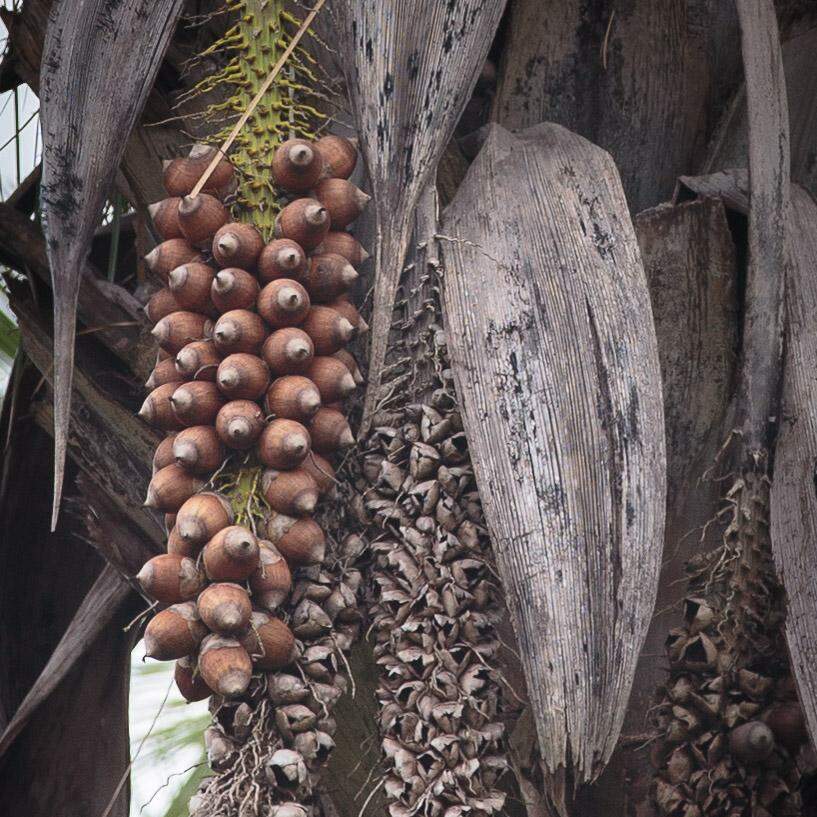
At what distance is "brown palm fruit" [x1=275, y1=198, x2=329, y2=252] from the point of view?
0.85 metres

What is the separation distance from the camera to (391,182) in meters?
0.85

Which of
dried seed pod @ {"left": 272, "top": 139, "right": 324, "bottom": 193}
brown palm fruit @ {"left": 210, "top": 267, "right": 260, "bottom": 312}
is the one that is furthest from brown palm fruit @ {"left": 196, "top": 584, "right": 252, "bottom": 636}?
dried seed pod @ {"left": 272, "top": 139, "right": 324, "bottom": 193}

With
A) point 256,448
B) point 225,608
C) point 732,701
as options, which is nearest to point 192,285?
point 256,448

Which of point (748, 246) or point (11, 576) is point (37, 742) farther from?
point (748, 246)

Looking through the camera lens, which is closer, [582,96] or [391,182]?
[391,182]

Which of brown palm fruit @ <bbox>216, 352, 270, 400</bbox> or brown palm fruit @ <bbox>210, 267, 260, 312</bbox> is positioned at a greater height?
brown palm fruit @ <bbox>210, 267, 260, 312</bbox>

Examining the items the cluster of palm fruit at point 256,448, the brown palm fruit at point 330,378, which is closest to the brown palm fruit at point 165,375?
the cluster of palm fruit at point 256,448

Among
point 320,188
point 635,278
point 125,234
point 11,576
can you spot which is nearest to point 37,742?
point 11,576

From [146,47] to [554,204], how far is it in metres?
0.36

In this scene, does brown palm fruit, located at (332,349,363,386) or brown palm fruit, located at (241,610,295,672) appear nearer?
brown palm fruit, located at (241,610,295,672)

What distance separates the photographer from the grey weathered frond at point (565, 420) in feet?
2.52

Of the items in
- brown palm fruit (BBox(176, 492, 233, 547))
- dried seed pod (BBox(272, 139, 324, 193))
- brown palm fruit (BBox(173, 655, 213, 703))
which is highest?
dried seed pod (BBox(272, 139, 324, 193))

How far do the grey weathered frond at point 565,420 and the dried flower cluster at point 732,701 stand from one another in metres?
0.10

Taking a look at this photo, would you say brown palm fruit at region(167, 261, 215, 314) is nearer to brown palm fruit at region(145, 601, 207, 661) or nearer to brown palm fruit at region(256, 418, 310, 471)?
brown palm fruit at region(256, 418, 310, 471)
